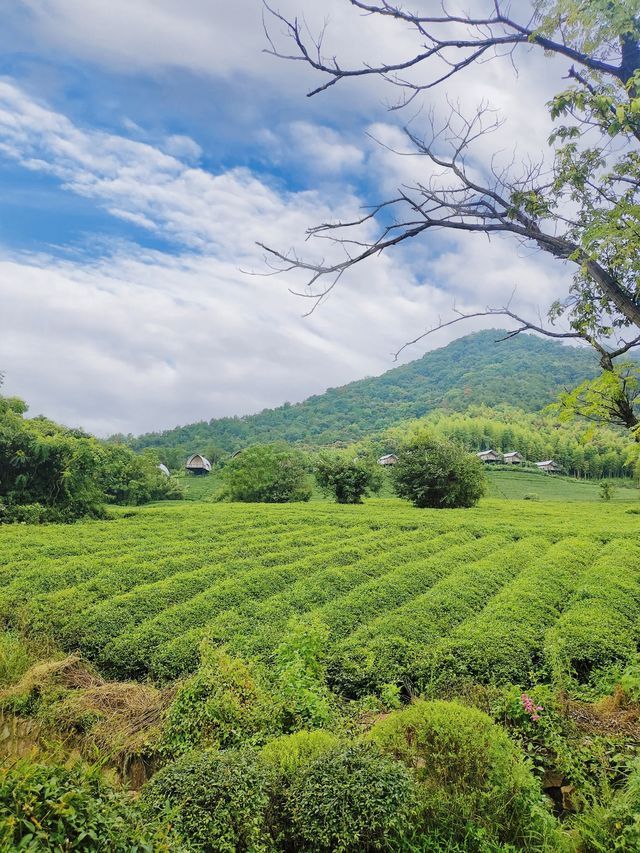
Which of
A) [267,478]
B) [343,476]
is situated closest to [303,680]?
[343,476]

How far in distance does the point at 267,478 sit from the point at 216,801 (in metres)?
30.6

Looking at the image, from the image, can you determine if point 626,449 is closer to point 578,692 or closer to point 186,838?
point 186,838

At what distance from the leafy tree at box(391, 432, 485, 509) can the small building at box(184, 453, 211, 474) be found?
115 feet

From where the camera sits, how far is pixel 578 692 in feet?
19.8

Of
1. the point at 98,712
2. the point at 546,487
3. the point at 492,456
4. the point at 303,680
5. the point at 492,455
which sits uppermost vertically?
the point at 492,455

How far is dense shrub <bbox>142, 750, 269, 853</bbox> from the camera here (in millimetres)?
2865

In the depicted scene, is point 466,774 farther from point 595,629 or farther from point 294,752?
point 595,629

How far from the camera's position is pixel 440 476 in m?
28.2

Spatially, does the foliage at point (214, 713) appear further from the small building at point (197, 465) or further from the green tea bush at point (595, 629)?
the small building at point (197, 465)

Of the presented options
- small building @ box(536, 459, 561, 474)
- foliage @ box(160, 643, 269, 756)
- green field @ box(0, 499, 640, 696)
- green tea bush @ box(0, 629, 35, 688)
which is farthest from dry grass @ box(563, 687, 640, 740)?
small building @ box(536, 459, 561, 474)

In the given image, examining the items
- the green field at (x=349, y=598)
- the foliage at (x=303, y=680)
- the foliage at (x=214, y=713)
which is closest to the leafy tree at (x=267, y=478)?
the green field at (x=349, y=598)

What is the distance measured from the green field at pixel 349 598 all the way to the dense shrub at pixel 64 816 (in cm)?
421

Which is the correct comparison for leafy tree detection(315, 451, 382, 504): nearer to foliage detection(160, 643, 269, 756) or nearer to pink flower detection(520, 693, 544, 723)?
foliage detection(160, 643, 269, 756)

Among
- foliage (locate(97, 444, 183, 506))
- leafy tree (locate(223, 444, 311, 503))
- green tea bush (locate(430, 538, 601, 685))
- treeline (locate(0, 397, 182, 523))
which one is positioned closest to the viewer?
green tea bush (locate(430, 538, 601, 685))
